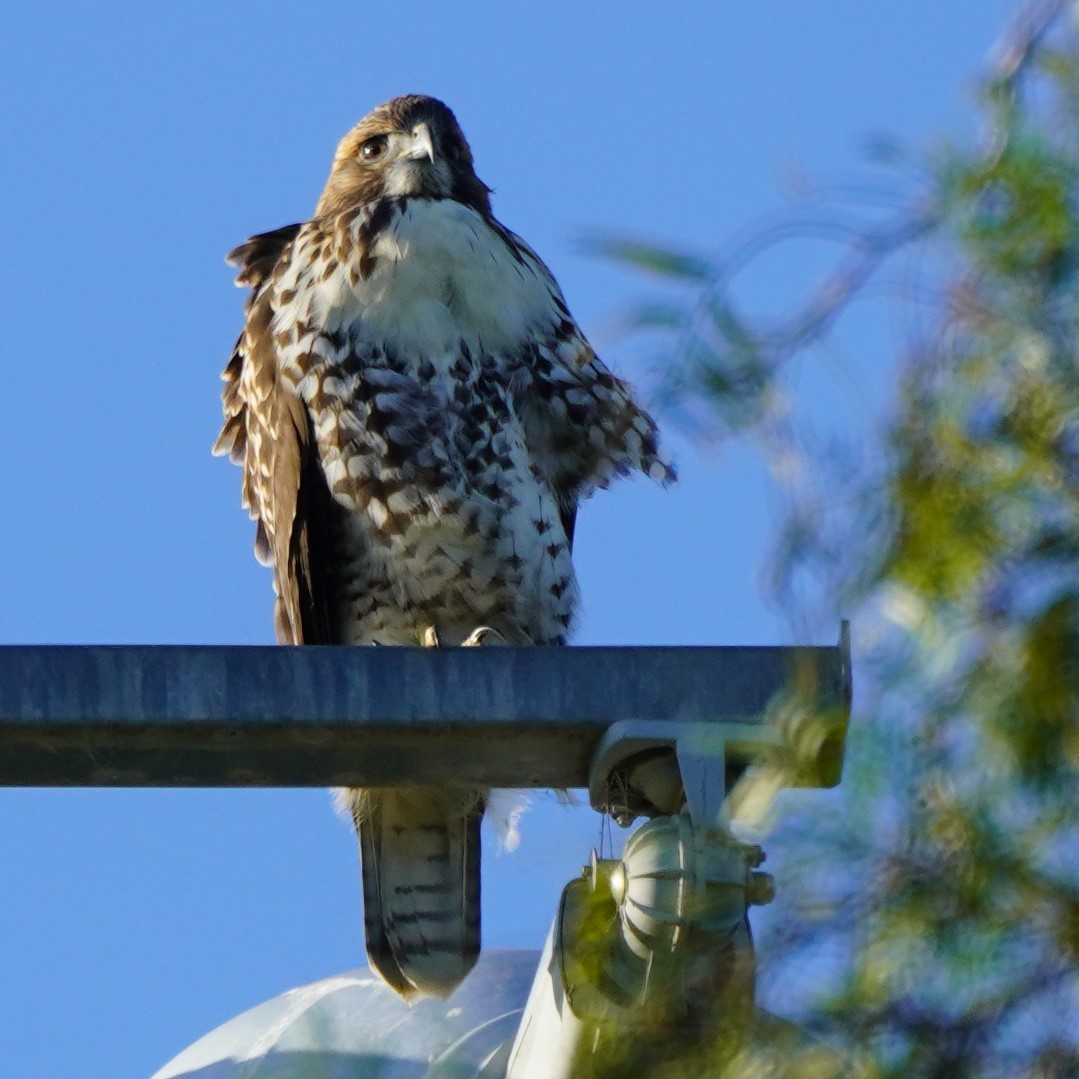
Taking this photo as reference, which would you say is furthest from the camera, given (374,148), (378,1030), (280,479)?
(374,148)

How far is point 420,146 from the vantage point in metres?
6.19

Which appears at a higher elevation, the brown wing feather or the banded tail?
the brown wing feather

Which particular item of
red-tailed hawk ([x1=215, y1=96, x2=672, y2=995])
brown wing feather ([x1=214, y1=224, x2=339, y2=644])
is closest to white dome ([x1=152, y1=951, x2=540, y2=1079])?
red-tailed hawk ([x1=215, y1=96, x2=672, y2=995])

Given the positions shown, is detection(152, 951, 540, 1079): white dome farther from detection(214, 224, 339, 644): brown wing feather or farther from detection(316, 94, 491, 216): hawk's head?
detection(316, 94, 491, 216): hawk's head

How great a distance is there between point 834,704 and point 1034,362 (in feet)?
1.53

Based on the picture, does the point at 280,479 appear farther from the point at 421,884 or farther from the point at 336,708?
the point at 336,708

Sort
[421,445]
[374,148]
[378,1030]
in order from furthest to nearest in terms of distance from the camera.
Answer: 1. [374,148]
2. [421,445]
3. [378,1030]

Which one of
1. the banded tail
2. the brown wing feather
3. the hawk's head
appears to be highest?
the hawk's head

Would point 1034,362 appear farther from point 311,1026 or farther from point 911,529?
point 311,1026

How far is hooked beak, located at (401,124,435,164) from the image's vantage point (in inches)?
242

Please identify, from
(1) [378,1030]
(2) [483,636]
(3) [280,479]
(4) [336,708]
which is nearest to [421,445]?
(3) [280,479]

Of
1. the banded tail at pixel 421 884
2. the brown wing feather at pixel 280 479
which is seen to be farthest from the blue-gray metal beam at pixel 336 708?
the brown wing feather at pixel 280 479

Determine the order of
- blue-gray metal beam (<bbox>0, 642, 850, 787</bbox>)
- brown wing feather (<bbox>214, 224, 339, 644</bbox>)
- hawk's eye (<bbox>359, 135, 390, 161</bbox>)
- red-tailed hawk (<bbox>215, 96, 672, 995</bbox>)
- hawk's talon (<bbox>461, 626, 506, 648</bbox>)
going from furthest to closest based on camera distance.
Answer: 1. hawk's eye (<bbox>359, 135, 390, 161</bbox>)
2. brown wing feather (<bbox>214, 224, 339, 644</bbox>)
3. red-tailed hawk (<bbox>215, 96, 672, 995</bbox>)
4. hawk's talon (<bbox>461, 626, 506, 648</bbox>)
5. blue-gray metal beam (<bbox>0, 642, 850, 787</bbox>)

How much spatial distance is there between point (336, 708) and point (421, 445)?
1.78 meters
